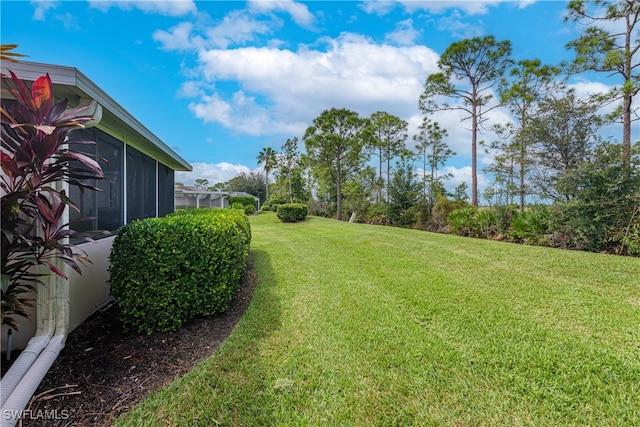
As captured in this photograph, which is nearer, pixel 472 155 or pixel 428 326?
pixel 428 326

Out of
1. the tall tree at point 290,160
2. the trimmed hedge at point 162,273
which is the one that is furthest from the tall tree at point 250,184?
the trimmed hedge at point 162,273

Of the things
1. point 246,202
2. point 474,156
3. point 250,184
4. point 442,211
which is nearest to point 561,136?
point 442,211

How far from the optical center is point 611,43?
819cm

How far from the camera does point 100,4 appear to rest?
3.80 m

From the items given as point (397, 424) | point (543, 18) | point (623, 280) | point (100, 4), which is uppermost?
point (543, 18)

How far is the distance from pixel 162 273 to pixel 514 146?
11864mm

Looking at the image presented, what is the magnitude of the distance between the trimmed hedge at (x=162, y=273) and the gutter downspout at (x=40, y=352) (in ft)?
1.35

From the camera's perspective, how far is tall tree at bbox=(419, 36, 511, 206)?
1380 centimetres

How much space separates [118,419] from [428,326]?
283 cm

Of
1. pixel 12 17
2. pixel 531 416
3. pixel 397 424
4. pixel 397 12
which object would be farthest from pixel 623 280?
pixel 12 17

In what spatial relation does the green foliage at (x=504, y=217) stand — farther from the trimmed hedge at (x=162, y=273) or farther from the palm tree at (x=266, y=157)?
the palm tree at (x=266, y=157)

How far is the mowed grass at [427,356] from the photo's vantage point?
188cm

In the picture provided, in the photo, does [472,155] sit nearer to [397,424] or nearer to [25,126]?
[397,424]

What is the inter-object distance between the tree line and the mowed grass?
128 inches
